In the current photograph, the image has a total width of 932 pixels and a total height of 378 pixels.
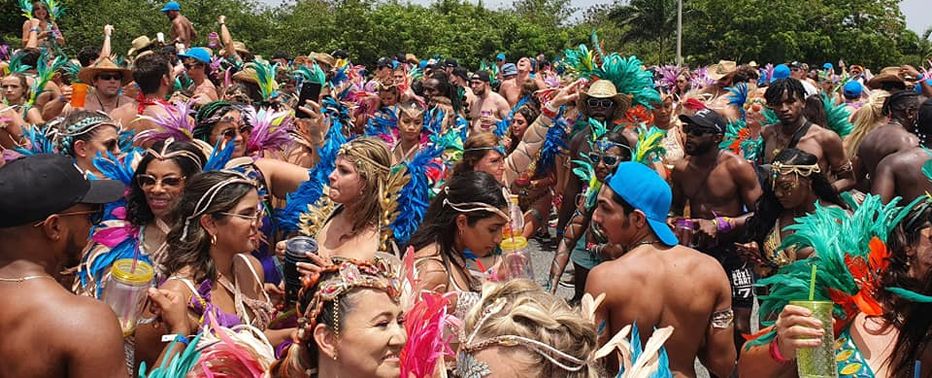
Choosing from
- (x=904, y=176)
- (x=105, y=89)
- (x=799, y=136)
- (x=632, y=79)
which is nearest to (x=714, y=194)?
(x=904, y=176)

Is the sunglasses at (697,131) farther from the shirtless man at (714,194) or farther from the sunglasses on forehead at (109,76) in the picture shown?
the sunglasses on forehead at (109,76)

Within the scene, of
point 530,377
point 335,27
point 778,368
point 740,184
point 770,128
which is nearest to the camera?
point 530,377

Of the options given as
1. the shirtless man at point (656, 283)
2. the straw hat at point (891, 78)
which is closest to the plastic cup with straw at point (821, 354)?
the shirtless man at point (656, 283)

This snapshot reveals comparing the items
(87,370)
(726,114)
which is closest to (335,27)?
(726,114)

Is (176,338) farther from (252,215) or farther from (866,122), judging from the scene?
(866,122)

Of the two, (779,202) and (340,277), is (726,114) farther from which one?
(340,277)

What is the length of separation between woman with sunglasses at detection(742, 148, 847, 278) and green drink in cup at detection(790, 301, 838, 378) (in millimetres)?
2612

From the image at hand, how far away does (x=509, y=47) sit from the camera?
30828 mm

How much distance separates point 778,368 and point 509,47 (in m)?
28.6

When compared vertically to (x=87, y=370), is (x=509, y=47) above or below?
below

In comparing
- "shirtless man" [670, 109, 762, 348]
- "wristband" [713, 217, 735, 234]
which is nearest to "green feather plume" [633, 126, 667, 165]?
"shirtless man" [670, 109, 762, 348]

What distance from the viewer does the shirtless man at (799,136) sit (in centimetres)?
669

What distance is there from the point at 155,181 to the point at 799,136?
4968 millimetres

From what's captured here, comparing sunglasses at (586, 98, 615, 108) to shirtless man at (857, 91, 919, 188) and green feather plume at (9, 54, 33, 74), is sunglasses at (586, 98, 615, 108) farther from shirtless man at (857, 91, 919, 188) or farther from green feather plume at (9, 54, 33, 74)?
green feather plume at (9, 54, 33, 74)
